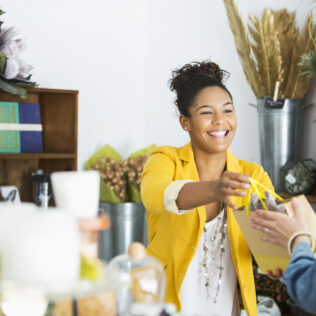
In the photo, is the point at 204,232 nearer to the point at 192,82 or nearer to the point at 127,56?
the point at 192,82

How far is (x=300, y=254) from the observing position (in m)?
1.14

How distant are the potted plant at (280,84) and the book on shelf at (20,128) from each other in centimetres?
142

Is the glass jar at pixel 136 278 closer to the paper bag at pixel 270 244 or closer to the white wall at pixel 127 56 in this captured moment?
the paper bag at pixel 270 244

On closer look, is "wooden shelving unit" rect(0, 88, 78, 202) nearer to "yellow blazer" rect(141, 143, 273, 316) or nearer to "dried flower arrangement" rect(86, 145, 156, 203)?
"dried flower arrangement" rect(86, 145, 156, 203)

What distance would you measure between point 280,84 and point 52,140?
1536 millimetres

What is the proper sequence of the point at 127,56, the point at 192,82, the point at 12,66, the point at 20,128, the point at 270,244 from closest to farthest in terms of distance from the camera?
the point at 270,244, the point at 192,82, the point at 12,66, the point at 20,128, the point at 127,56

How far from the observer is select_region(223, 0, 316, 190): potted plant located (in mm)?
2703

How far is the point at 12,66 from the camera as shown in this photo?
2.63 meters

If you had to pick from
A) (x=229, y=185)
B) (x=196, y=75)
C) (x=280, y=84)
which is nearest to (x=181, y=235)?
(x=229, y=185)

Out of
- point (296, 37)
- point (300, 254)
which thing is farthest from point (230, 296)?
point (296, 37)

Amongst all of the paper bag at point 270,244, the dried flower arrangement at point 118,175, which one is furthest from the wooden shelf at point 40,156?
the paper bag at point 270,244

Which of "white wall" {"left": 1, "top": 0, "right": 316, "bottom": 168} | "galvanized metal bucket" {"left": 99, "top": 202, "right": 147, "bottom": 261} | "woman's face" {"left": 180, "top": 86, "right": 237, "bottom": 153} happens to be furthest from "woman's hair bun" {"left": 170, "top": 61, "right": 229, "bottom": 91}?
"galvanized metal bucket" {"left": 99, "top": 202, "right": 147, "bottom": 261}

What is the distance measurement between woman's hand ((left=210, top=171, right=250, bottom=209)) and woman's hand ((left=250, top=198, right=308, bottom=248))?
0.34 ft

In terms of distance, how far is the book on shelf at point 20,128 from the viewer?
2.92 meters
